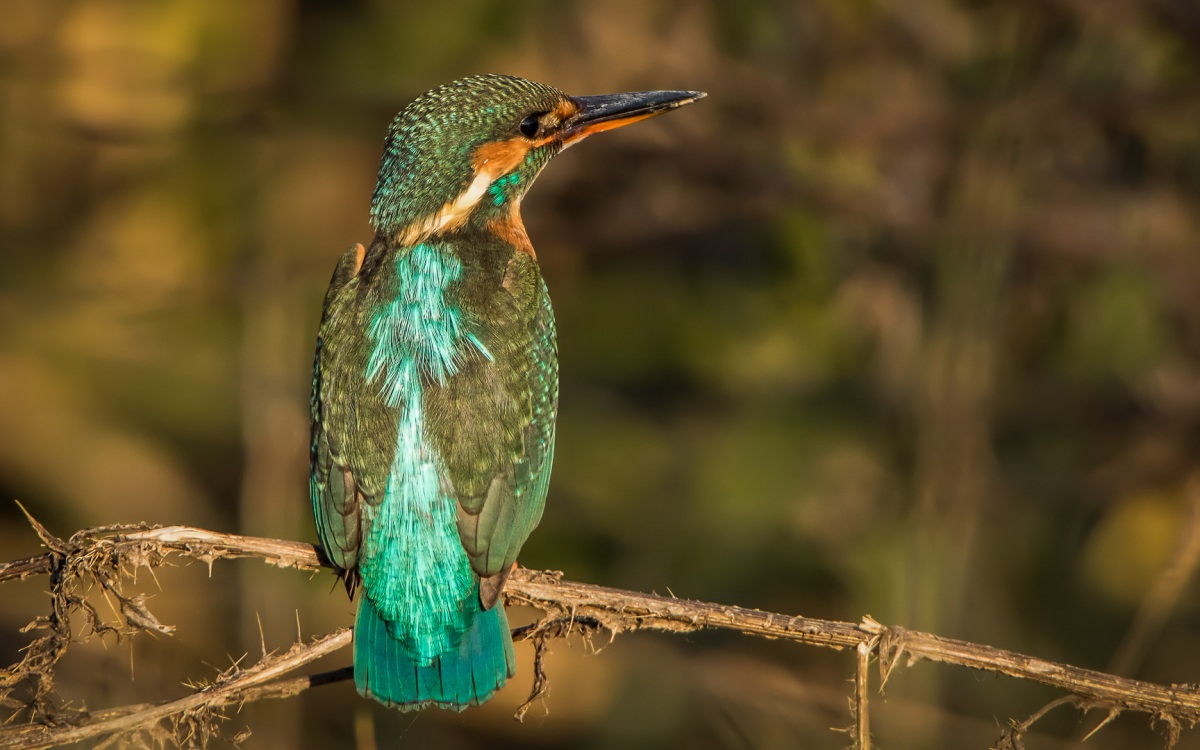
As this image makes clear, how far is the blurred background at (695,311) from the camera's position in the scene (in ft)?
15.1

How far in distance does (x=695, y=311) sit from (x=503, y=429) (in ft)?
9.01

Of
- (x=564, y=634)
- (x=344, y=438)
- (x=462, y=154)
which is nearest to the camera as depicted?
(x=564, y=634)

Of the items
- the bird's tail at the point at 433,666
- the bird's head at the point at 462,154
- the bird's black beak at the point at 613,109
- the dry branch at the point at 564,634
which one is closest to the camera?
the dry branch at the point at 564,634

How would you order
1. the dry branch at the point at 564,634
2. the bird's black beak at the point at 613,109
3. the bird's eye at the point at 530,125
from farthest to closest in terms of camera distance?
the bird's black beak at the point at 613,109, the bird's eye at the point at 530,125, the dry branch at the point at 564,634

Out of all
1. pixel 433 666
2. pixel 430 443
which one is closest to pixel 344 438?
pixel 430 443

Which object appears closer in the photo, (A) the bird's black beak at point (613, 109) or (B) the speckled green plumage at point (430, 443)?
(B) the speckled green plumage at point (430, 443)

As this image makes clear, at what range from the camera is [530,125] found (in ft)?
11.0

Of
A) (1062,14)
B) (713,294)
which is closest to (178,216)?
(713,294)

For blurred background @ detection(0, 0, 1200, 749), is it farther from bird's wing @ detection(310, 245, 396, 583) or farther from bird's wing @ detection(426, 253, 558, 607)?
bird's wing @ detection(426, 253, 558, 607)

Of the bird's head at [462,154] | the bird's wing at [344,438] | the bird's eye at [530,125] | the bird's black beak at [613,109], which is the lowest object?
the bird's wing at [344,438]

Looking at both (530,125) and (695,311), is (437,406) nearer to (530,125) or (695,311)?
(530,125)

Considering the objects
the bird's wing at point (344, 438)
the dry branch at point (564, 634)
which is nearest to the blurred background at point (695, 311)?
the bird's wing at point (344, 438)

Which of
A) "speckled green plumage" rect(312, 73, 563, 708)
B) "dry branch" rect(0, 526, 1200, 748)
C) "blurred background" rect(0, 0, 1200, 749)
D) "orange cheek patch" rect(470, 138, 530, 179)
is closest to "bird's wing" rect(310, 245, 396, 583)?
"speckled green plumage" rect(312, 73, 563, 708)

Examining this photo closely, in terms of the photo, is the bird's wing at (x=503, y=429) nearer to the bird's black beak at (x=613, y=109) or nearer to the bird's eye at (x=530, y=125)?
the bird's eye at (x=530, y=125)
